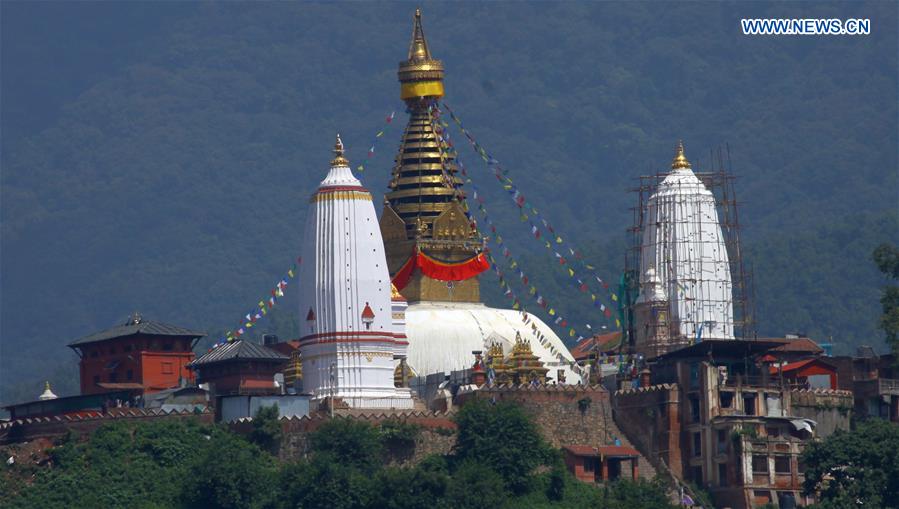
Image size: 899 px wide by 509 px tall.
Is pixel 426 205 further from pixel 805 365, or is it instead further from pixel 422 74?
pixel 805 365

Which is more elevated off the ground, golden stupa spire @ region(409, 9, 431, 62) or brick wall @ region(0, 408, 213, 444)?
golden stupa spire @ region(409, 9, 431, 62)

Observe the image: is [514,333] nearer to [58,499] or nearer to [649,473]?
[649,473]

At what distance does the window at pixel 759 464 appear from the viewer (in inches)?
3910

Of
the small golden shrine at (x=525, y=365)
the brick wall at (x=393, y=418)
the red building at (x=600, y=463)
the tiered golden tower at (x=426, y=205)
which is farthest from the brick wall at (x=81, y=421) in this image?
the tiered golden tower at (x=426, y=205)

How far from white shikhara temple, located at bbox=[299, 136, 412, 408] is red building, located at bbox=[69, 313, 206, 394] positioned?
6.36 meters

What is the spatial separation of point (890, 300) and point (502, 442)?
62.8 ft

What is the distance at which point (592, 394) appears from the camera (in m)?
102

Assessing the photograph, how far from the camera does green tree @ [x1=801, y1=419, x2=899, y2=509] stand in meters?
95.3

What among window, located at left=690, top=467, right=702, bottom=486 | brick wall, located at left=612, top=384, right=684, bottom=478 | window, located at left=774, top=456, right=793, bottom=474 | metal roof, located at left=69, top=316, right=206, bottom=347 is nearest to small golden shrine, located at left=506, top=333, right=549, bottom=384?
brick wall, located at left=612, top=384, right=684, bottom=478

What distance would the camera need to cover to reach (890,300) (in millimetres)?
108312

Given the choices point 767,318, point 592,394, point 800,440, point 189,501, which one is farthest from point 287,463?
point 767,318

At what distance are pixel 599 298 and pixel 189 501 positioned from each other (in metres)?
102

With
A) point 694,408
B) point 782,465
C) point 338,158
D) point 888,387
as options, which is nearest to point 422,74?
point 338,158

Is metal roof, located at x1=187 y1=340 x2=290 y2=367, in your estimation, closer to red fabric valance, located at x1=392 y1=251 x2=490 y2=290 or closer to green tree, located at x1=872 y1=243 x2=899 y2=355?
red fabric valance, located at x1=392 y1=251 x2=490 y2=290
